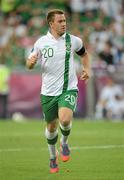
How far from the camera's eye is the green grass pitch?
11.3 meters

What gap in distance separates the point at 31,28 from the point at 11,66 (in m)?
4.28

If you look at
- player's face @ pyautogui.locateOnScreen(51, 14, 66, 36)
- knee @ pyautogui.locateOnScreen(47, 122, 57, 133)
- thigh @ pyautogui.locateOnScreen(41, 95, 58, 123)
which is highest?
player's face @ pyautogui.locateOnScreen(51, 14, 66, 36)

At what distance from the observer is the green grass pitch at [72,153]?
11.3 metres

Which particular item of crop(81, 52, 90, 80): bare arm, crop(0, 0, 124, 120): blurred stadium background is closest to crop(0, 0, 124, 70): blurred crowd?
crop(0, 0, 124, 120): blurred stadium background

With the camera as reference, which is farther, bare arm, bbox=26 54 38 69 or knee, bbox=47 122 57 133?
knee, bbox=47 122 57 133

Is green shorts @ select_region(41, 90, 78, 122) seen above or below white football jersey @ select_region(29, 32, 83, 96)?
below

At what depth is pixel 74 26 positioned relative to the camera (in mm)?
28656

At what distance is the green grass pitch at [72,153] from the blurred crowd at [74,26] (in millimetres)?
4613

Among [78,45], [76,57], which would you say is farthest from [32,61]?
[76,57]

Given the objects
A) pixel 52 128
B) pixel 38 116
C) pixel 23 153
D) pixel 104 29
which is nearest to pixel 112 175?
pixel 52 128

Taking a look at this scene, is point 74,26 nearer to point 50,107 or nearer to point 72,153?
point 72,153

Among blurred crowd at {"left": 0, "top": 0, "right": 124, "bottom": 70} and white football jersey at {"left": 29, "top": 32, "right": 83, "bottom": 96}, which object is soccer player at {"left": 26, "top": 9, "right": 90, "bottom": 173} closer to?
white football jersey at {"left": 29, "top": 32, "right": 83, "bottom": 96}

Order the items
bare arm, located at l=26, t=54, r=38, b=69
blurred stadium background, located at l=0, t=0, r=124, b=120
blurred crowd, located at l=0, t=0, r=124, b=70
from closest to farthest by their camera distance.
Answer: bare arm, located at l=26, t=54, r=38, b=69, blurred stadium background, located at l=0, t=0, r=124, b=120, blurred crowd, located at l=0, t=0, r=124, b=70

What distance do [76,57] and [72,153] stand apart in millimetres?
11274
